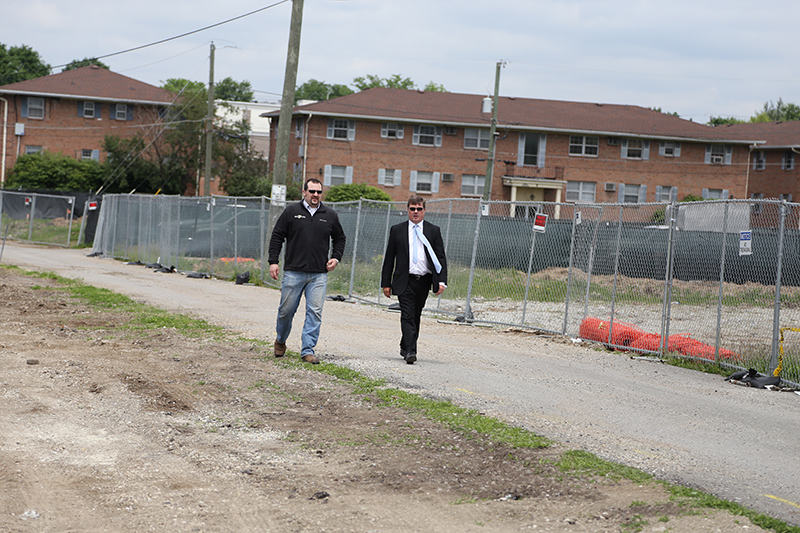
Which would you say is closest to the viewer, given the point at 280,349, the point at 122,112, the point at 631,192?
the point at 280,349

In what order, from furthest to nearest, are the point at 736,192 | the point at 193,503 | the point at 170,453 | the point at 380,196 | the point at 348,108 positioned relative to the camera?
the point at 736,192
the point at 348,108
the point at 380,196
the point at 170,453
the point at 193,503

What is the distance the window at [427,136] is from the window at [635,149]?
986 centimetres

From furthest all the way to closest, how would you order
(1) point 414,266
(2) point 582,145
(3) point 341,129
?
1. (2) point 582,145
2. (3) point 341,129
3. (1) point 414,266

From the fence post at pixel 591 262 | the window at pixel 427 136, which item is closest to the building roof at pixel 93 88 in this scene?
the window at pixel 427 136

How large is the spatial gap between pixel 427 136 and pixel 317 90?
71512 millimetres

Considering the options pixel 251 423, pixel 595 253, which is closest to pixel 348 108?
pixel 595 253

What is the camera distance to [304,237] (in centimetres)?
978

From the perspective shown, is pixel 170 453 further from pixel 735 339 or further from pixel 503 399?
pixel 735 339

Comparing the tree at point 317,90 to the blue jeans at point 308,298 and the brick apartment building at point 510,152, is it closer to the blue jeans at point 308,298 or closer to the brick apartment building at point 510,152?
the brick apartment building at point 510,152

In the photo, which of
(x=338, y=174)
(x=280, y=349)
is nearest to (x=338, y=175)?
(x=338, y=174)

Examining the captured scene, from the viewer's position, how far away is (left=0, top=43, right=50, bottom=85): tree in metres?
76.0

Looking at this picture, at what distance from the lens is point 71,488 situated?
17.5ft

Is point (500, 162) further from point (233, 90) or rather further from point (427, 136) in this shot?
point (233, 90)

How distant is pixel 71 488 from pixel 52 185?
46430 millimetres
